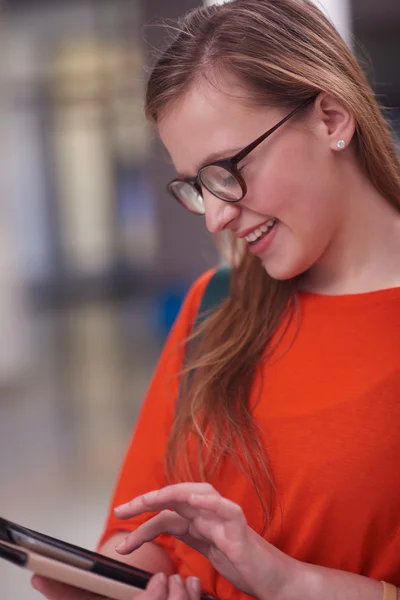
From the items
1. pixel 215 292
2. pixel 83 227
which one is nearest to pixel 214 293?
pixel 215 292

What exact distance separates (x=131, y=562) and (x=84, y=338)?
A: 307 inches

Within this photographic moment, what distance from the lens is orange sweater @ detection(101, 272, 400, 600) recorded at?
1.15 m

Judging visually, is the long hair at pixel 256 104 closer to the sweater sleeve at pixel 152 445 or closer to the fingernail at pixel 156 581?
the sweater sleeve at pixel 152 445

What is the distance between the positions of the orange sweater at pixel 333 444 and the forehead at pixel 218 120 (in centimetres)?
33

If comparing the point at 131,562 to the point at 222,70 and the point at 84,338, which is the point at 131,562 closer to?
the point at 222,70

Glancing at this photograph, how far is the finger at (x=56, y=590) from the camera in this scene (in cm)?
107

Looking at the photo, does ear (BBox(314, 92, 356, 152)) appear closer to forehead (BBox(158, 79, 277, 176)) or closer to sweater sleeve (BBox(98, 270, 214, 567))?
forehead (BBox(158, 79, 277, 176))

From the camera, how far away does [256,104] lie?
118cm

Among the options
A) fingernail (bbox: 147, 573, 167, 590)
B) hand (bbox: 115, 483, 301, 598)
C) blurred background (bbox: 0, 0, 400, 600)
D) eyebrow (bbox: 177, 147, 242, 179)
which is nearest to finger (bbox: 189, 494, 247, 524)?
hand (bbox: 115, 483, 301, 598)

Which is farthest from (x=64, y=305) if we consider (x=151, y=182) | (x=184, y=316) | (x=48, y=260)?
(x=184, y=316)

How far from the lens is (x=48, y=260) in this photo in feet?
44.0

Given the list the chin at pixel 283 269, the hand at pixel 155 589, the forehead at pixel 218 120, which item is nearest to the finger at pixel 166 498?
the hand at pixel 155 589

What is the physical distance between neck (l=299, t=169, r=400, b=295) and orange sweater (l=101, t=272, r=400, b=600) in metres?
0.03

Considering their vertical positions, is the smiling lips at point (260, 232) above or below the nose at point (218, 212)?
below
